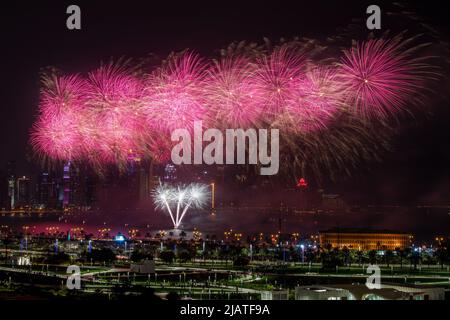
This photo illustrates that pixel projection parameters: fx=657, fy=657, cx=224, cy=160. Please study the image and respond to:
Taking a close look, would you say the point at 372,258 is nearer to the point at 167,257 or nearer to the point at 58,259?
the point at 167,257

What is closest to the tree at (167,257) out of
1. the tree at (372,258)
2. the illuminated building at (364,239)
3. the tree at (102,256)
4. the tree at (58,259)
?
the tree at (102,256)

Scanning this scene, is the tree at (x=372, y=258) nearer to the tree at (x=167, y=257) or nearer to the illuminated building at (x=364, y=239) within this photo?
the tree at (x=167, y=257)

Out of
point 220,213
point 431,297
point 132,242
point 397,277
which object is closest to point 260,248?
point 132,242

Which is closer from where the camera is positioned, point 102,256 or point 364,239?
point 102,256

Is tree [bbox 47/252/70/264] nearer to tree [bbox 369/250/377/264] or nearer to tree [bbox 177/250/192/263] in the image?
tree [bbox 177/250/192/263]

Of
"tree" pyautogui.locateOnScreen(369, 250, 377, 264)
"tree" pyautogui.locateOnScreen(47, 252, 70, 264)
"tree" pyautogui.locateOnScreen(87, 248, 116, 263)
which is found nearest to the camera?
"tree" pyautogui.locateOnScreen(47, 252, 70, 264)

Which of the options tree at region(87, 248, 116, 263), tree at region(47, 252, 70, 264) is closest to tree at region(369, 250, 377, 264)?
tree at region(87, 248, 116, 263)

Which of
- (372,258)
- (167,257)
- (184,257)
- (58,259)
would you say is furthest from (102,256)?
(372,258)
